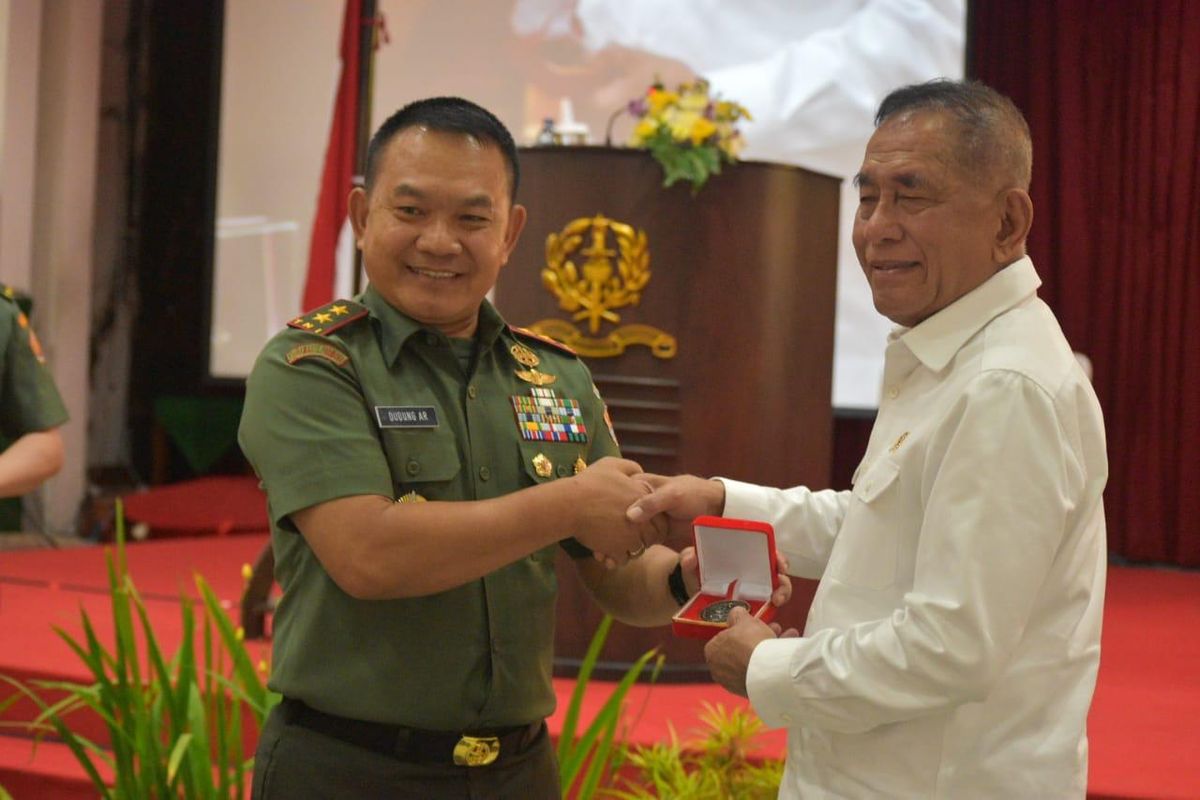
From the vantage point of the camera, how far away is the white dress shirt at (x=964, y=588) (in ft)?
4.60

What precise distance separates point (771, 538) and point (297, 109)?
21.2 ft

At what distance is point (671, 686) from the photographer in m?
3.94

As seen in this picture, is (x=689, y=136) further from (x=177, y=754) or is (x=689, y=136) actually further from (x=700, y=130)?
(x=177, y=754)

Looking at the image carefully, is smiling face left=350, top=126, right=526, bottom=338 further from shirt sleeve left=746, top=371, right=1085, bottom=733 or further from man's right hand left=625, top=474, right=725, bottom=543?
shirt sleeve left=746, top=371, right=1085, bottom=733

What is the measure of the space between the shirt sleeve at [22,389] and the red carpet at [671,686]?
1.98ft

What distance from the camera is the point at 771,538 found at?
1.70m

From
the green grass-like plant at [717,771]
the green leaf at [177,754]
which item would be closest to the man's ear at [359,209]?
the green leaf at [177,754]

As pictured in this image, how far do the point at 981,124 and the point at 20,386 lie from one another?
2.28m

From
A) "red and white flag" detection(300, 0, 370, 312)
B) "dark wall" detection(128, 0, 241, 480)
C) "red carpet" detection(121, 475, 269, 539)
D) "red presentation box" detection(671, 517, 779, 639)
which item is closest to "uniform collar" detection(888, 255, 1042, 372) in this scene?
"red presentation box" detection(671, 517, 779, 639)

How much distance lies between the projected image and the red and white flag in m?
0.17

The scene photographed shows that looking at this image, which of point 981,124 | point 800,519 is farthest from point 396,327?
point 981,124

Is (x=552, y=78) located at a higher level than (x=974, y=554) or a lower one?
higher

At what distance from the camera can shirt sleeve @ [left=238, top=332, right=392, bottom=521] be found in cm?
156

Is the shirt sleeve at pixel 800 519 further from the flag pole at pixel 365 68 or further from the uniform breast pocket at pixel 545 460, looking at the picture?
the flag pole at pixel 365 68
